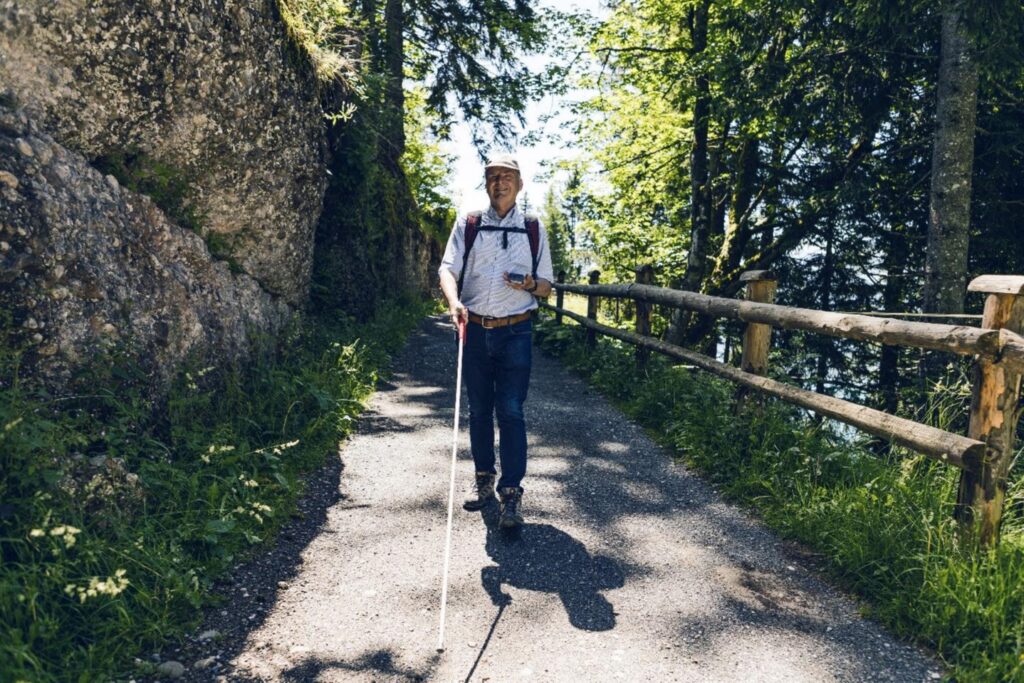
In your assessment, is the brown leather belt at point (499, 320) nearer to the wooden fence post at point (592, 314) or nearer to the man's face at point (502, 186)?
Result: the man's face at point (502, 186)

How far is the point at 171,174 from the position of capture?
5.45 m

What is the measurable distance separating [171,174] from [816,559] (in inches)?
214

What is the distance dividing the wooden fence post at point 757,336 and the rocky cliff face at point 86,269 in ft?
14.4

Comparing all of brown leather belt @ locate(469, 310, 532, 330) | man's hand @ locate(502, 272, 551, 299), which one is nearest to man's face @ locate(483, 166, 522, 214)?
man's hand @ locate(502, 272, 551, 299)

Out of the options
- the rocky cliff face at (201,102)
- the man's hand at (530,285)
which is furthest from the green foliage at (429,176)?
the man's hand at (530,285)

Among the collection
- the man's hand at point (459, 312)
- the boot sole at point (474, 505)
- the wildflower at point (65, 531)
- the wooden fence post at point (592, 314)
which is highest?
the man's hand at point (459, 312)

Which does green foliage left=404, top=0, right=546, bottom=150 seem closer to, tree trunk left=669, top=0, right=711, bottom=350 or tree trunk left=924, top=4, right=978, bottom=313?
tree trunk left=669, top=0, right=711, bottom=350

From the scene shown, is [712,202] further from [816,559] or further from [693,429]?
[816,559]

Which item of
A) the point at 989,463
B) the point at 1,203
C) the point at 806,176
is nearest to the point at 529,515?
the point at 989,463

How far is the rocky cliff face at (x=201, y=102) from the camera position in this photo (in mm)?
4426

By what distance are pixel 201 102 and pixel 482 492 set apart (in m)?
3.98

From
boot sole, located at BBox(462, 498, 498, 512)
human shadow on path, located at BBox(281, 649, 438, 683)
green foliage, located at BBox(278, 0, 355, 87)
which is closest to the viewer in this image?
human shadow on path, located at BBox(281, 649, 438, 683)

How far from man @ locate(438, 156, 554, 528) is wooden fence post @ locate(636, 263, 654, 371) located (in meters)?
4.23

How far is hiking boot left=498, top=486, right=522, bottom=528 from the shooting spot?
14.0ft
